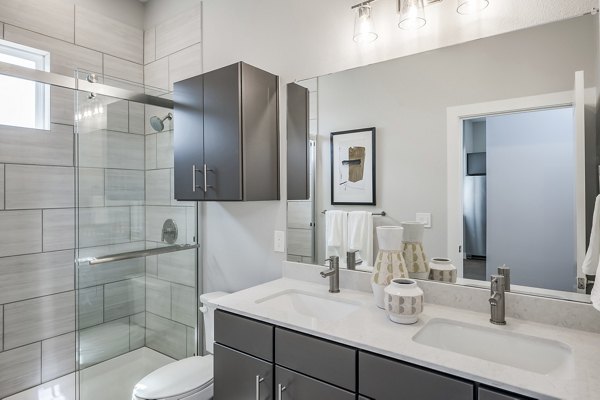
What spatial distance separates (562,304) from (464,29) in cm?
113

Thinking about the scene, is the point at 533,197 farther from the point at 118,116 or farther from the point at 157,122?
the point at 118,116

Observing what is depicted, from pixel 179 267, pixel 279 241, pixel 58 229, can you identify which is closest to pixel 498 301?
pixel 279 241

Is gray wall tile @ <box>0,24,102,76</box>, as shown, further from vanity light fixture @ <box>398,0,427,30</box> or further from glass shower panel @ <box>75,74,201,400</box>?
vanity light fixture @ <box>398,0,427,30</box>

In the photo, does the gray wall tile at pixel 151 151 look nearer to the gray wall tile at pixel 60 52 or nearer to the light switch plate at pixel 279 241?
the gray wall tile at pixel 60 52

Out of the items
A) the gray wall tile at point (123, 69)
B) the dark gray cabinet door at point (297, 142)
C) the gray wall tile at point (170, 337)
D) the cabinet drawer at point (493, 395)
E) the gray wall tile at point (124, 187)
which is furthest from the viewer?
the gray wall tile at point (123, 69)

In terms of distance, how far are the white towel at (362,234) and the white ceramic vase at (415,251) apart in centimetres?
19

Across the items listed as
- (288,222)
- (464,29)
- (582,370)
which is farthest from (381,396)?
(464,29)

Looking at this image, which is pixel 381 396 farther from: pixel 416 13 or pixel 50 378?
pixel 50 378

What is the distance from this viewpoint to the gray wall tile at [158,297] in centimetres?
231

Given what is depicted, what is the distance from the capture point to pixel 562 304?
1.20 meters

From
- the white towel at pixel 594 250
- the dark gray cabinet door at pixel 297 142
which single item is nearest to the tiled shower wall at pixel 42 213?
the dark gray cabinet door at pixel 297 142

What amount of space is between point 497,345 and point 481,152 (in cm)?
75

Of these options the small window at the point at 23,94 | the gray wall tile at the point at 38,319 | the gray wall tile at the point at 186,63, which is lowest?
the gray wall tile at the point at 38,319

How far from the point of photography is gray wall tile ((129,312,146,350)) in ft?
7.32
